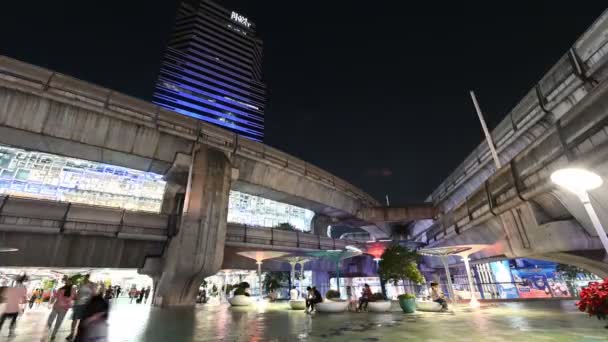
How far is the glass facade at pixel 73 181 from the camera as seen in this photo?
25.2m

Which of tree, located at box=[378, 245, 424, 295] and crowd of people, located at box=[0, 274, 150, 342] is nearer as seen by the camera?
crowd of people, located at box=[0, 274, 150, 342]

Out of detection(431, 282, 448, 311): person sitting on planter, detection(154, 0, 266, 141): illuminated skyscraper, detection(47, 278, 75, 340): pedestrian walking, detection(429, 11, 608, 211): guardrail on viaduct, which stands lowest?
detection(431, 282, 448, 311): person sitting on planter

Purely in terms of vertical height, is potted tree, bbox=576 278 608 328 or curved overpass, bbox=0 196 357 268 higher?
curved overpass, bbox=0 196 357 268

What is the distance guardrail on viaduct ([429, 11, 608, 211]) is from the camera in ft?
44.3

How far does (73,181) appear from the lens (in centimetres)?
2855

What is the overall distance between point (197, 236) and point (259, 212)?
76.3 ft

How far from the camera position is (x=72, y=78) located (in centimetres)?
1822

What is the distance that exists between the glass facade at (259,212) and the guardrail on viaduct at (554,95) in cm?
2991

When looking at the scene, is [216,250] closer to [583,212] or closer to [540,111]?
[583,212]

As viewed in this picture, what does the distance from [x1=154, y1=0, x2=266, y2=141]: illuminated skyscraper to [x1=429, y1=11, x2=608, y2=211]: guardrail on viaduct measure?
7509 centimetres

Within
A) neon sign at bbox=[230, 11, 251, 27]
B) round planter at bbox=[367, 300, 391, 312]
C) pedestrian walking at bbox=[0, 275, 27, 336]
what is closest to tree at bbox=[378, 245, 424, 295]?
round planter at bbox=[367, 300, 391, 312]

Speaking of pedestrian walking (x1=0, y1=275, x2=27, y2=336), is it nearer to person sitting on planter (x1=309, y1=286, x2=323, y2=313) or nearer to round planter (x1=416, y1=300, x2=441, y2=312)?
person sitting on planter (x1=309, y1=286, x2=323, y2=313)

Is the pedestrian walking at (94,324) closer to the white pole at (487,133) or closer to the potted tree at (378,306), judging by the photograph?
the potted tree at (378,306)

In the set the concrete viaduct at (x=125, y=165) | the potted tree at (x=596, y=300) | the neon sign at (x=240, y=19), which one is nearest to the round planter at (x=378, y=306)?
the potted tree at (x=596, y=300)
